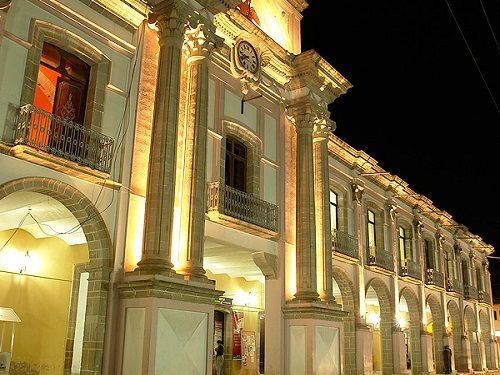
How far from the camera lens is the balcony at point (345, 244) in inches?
740

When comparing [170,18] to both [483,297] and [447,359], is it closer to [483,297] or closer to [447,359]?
[447,359]

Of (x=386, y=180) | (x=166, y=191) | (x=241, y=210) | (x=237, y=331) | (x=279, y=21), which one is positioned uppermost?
(x=279, y=21)

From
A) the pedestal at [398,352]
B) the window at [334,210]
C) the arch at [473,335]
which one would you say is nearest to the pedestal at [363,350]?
the pedestal at [398,352]

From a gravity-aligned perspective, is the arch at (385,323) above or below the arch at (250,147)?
below

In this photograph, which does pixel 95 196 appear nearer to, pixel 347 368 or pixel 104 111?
pixel 104 111

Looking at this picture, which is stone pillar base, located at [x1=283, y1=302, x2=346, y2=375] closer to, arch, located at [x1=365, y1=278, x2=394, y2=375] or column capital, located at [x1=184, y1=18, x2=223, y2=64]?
arch, located at [x1=365, y1=278, x2=394, y2=375]

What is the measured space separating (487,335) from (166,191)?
99.5ft

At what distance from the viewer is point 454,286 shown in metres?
29.8

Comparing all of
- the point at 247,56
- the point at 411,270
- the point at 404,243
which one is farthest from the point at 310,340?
the point at 404,243

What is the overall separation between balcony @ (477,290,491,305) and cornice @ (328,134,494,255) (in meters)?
4.03

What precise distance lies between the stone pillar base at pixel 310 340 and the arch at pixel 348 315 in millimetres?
3729

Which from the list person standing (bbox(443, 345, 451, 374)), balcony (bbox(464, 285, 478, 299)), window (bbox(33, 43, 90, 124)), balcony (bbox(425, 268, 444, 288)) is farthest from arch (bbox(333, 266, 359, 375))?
balcony (bbox(464, 285, 478, 299))

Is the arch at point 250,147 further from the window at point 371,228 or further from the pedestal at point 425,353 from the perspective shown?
the pedestal at point 425,353

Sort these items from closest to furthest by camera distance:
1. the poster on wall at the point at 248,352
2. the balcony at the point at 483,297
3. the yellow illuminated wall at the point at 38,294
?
1. the yellow illuminated wall at the point at 38,294
2. the poster on wall at the point at 248,352
3. the balcony at the point at 483,297
